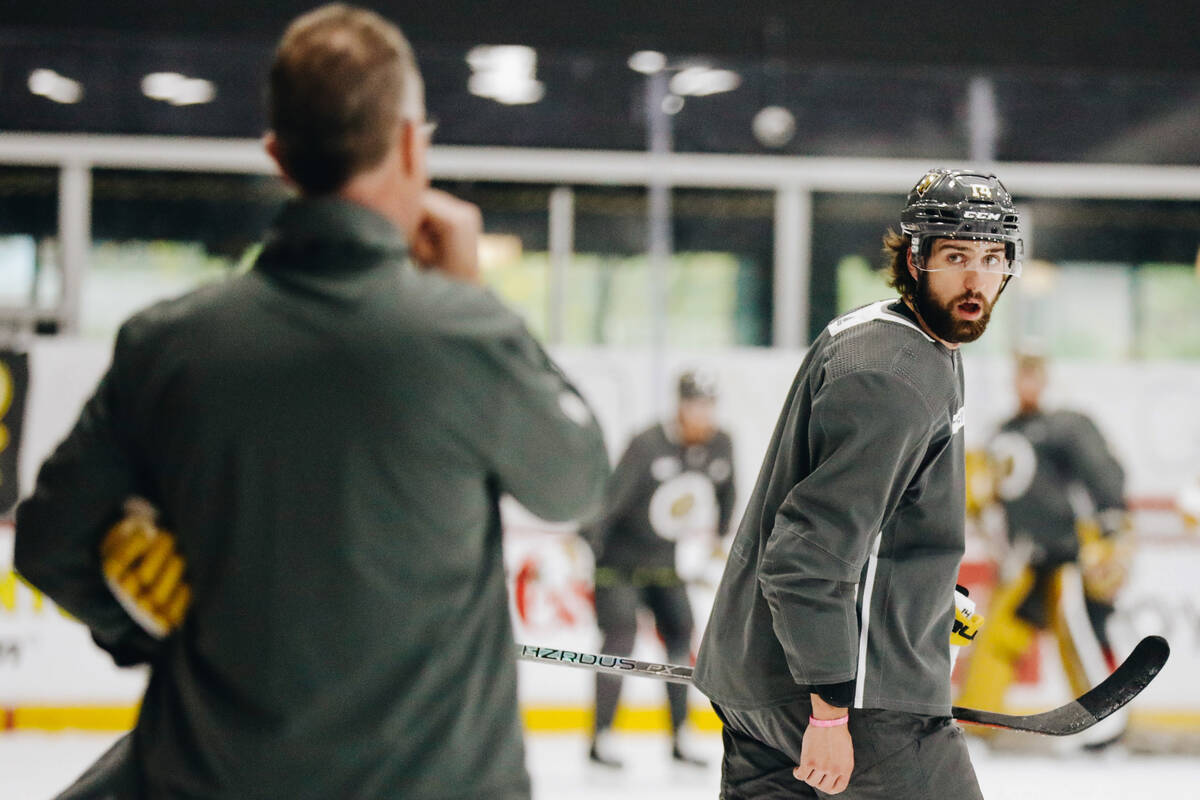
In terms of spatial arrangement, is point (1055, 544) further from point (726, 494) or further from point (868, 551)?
point (868, 551)

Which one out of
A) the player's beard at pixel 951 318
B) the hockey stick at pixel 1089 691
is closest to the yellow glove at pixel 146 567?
the hockey stick at pixel 1089 691

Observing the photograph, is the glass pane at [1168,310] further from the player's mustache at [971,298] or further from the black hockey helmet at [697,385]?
the player's mustache at [971,298]

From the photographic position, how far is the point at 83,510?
0.98m

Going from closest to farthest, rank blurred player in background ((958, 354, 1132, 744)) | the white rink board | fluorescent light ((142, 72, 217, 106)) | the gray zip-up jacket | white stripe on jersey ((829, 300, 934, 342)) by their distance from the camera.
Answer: the gray zip-up jacket
white stripe on jersey ((829, 300, 934, 342))
blurred player in background ((958, 354, 1132, 744))
the white rink board
fluorescent light ((142, 72, 217, 106))

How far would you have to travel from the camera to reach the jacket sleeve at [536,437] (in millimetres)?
950

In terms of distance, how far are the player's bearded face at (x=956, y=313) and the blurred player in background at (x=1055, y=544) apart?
359cm

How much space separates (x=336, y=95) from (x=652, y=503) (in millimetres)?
4051

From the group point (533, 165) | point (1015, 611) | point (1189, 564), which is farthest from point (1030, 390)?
point (533, 165)

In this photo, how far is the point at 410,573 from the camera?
3.11 ft

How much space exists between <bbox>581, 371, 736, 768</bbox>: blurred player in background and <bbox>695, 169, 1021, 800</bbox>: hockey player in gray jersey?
3104mm

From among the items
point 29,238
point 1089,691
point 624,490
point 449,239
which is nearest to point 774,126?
point 624,490

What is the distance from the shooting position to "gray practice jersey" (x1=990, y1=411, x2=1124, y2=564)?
507cm

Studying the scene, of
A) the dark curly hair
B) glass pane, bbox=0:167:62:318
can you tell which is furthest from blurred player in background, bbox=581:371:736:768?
the dark curly hair

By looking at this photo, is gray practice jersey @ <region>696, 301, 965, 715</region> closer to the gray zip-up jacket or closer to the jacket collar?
the gray zip-up jacket
